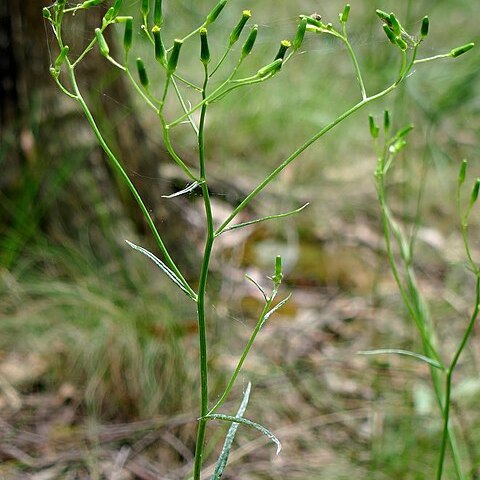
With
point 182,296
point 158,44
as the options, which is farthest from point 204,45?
point 182,296

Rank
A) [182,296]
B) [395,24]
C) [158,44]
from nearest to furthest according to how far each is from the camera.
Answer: [158,44], [395,24], [182,296]

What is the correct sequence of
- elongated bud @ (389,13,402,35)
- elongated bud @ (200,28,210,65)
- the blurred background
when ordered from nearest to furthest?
elongated bud @ (200,28,210,65), elongated bud @ (389,13,402,35), the blurred background

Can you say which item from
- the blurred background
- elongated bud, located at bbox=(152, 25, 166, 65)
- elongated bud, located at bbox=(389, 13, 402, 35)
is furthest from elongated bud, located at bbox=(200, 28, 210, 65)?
the blurred background

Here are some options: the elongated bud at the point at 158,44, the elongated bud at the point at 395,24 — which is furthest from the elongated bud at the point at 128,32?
the elongated bud at the point at 395,24

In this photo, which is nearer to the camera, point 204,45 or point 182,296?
point 204,45

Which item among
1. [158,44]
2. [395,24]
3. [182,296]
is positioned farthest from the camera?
[182,296]

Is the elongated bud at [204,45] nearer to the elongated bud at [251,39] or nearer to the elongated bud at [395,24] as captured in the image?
the elongated bud at [251,39]

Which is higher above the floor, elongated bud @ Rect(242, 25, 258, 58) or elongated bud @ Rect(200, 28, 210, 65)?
elongated bud @ Rect(242, 25, 258, 58)

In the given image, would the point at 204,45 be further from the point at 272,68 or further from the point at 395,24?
the point at 395,24

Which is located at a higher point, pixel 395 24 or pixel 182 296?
pixel 182 296

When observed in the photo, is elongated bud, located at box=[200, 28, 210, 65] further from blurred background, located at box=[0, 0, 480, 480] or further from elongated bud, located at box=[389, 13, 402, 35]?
blurred background, located at box=[0, 0, 480, 480]
